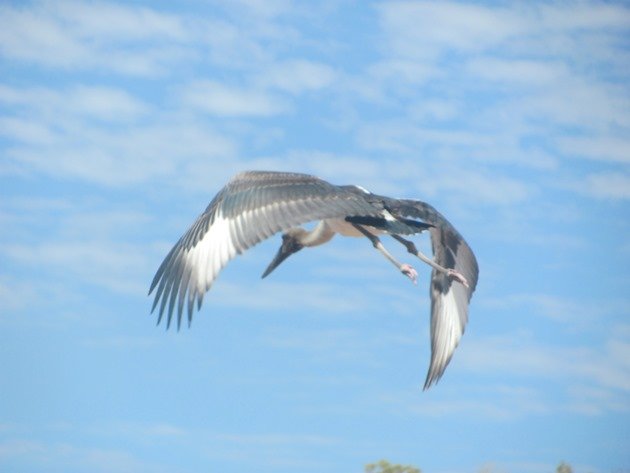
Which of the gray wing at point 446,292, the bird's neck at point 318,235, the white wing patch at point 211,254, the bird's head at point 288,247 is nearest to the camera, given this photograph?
the white wing patch at point 211,254

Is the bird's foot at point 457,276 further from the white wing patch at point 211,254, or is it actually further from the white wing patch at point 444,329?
the white wing patch at point 211,254

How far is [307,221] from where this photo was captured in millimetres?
20969

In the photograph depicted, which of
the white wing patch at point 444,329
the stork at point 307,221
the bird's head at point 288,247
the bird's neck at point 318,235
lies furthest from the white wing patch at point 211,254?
the white wing patch at point 444,329

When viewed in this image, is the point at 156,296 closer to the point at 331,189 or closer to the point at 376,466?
the point at 331,189

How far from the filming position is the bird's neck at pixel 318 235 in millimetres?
24000

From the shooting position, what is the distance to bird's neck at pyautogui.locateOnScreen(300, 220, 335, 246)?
78.7ft

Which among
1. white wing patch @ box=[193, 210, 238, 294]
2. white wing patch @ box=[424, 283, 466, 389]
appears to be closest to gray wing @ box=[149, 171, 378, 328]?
white wing patch @ box=[193, 210, 238, 294]

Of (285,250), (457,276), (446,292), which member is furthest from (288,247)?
(457,276)

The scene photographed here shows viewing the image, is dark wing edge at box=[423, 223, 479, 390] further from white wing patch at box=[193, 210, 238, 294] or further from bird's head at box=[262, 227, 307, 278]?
white wing patch at box=[193, 210, 238, 294]

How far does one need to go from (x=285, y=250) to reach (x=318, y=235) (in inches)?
26.4

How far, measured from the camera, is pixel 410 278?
22672 mm

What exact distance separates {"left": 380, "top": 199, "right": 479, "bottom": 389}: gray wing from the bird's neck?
4.49ft

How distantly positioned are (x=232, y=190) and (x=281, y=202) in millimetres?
616

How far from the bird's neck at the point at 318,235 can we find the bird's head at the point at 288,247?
105 mm
